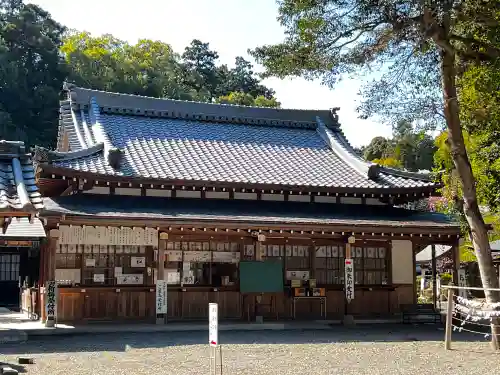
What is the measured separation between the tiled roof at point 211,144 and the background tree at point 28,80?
2343 cm

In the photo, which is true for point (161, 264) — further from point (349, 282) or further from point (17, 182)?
point (17, 182)

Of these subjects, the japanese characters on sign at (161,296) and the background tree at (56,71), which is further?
the background tree at (56,71)

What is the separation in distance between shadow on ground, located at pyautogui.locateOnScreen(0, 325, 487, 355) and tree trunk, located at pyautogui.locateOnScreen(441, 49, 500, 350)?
225 centimetres

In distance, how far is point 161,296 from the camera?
15.3m

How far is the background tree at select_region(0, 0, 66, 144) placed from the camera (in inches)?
1711

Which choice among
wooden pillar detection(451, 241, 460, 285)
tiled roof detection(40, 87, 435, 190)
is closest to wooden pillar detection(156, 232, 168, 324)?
tiled roof detection(40, 87, 435, 190)

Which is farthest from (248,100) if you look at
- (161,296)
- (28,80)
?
(161,296)

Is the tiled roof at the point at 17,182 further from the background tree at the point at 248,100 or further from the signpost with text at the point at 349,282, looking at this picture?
the background tree at the point at 248,100

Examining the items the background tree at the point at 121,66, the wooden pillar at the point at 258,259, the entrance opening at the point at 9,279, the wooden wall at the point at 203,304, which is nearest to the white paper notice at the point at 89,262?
the wooden wall at the point at 203,304

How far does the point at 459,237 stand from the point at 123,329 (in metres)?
9.88

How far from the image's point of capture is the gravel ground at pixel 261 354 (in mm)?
9797

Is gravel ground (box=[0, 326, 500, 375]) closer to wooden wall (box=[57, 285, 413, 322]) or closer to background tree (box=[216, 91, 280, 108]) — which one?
wooden wall (box=[57, 285, 413, 322])

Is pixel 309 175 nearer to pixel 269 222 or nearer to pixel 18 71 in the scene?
pixel 269 222

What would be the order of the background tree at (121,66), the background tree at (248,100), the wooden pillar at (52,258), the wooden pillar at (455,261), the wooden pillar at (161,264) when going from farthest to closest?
the background tree at (248,100), the background tree at (121,66), the wooden pillar at (455,261), the wooden pillar at (161,264), the wooden pillar at (52,258)
